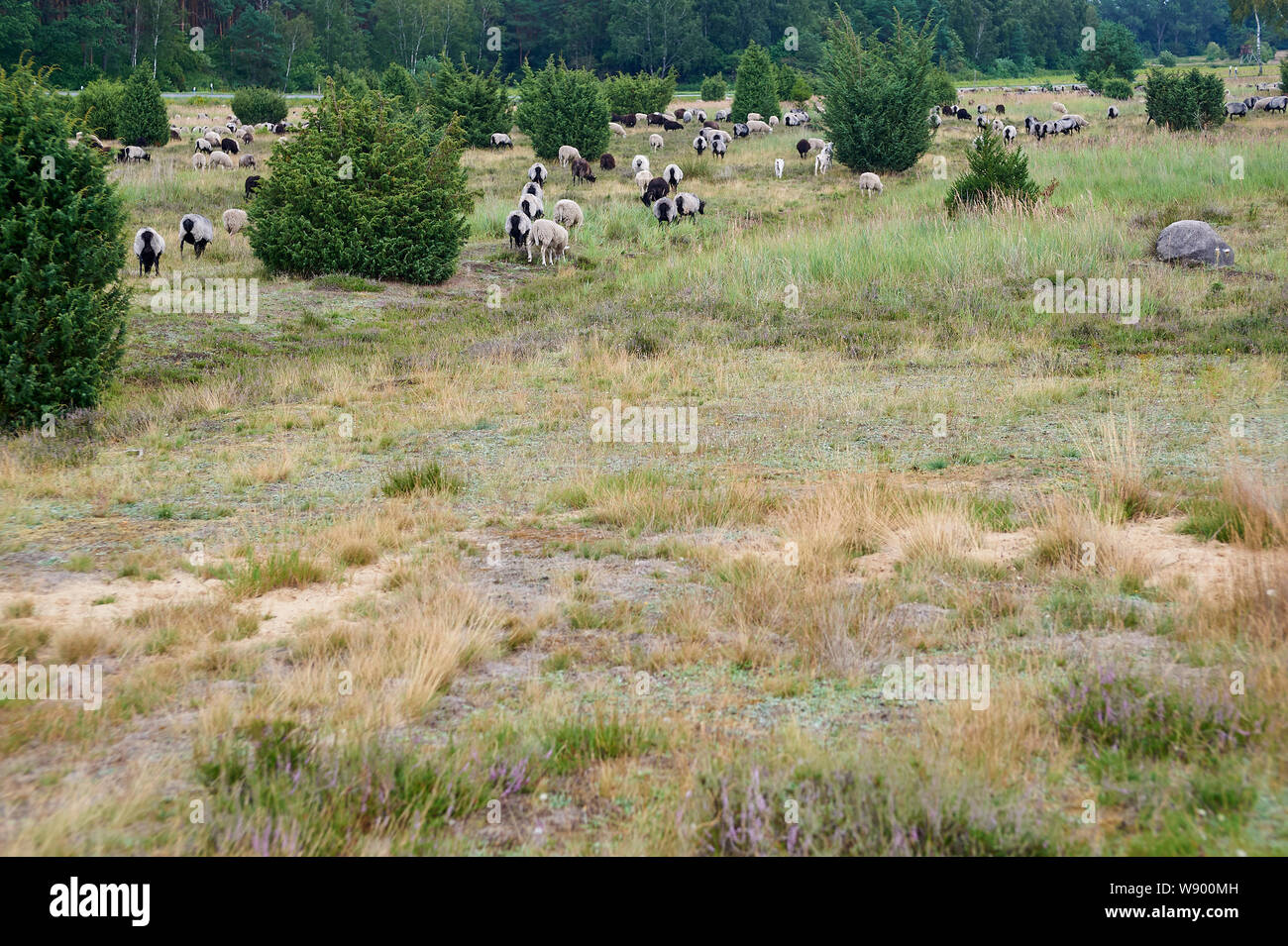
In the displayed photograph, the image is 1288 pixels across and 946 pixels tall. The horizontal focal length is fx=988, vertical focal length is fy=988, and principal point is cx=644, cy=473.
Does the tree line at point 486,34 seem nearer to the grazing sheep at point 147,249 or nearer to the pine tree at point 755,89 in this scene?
the pine tree at point 755,89

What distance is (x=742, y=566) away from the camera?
6.44 metres

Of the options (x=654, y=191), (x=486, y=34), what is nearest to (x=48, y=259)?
(x=654, y=191)

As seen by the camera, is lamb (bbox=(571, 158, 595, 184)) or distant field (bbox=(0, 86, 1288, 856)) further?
lamb (bbox=(571, 158, 595, 184))

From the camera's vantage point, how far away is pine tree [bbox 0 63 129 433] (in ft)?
33.7

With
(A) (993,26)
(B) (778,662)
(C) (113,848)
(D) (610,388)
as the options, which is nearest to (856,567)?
(B) (778,662)

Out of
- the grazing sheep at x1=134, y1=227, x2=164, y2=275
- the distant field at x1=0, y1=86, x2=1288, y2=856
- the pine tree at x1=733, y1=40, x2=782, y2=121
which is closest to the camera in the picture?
the distant field at x1=0, y1=86, x2=1288, y2=856

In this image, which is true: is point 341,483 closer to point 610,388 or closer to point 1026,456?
point 610,388

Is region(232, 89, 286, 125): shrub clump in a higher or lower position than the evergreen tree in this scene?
higher

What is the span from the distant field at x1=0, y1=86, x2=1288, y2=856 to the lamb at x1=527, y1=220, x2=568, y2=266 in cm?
543

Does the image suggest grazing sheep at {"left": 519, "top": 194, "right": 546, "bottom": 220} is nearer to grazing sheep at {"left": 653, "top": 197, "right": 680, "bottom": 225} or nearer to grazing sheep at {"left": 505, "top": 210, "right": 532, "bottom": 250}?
→ grazing sheep at {"left": 505, "top": 210, "right": 532, "bottom": 250}

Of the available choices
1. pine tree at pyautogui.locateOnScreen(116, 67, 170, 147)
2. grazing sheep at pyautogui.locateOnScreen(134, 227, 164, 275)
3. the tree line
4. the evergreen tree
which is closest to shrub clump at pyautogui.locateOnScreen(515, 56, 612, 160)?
the evergreen tree

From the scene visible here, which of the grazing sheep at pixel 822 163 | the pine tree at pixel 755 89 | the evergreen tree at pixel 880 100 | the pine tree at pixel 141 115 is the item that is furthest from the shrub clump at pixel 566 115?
the pine tree at pixel 755 89

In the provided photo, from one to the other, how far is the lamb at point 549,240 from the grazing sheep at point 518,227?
0.55 metres

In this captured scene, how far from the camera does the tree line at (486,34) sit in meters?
64.1
